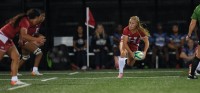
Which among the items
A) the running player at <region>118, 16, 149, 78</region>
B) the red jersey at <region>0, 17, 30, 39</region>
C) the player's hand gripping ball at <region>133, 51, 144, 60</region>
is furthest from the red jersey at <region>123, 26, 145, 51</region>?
the red jersey at <region>0, 17, 30, 39</region>

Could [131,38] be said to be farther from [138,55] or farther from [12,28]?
[12,28]

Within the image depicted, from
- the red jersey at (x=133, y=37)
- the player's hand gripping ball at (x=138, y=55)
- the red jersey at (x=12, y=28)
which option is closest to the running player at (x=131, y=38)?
the red jersey at (x=133, y=37)

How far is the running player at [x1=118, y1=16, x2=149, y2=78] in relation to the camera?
1412 cm

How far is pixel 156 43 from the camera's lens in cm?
2050

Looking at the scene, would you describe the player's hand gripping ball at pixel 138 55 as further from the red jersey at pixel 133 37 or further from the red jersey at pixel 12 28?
the red jersey at pixel 12 28

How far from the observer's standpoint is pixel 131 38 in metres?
14.5

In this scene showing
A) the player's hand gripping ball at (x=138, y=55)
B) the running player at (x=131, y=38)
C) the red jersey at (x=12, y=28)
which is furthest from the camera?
the running player at (x=131, y=38)

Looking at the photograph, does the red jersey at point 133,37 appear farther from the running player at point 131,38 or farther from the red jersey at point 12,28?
the red jersey at point 12,28

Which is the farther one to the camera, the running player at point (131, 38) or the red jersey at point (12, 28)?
the running player at point (131, 38)

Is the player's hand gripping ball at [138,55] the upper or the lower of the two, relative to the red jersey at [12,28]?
lower

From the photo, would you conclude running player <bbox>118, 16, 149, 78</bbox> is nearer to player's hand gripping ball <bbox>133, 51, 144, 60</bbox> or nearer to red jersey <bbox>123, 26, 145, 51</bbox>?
red jersey <bbox>123, 26, 145, 51</bbox>

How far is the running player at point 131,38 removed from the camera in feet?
46.3

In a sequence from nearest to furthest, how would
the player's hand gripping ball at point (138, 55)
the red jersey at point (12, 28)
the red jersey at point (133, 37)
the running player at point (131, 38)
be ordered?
the red jersey at point (12, 28) < the player's hand gripping ball at point (138, 55) < the running player at point (131, 38) < the red jersey at point (133, 37)

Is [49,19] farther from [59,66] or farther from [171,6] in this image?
[171,6]
